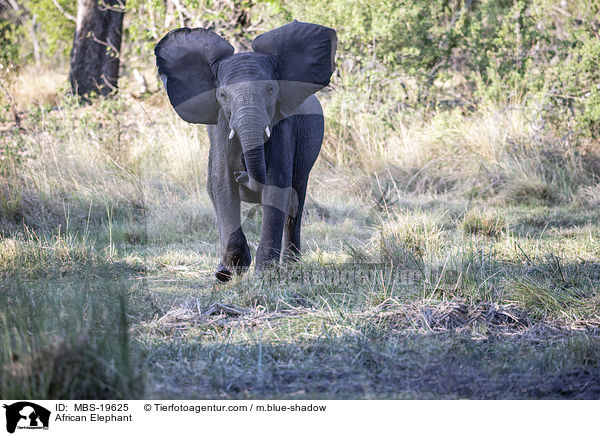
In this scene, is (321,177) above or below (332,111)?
below

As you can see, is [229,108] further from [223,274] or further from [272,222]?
[223,274]

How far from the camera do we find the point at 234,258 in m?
5.20

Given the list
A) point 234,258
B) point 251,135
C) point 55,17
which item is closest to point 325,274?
point 234,258

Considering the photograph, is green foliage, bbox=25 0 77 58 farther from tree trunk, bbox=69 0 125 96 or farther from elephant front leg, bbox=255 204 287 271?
elephant front leg, bbox=255 204 287 271

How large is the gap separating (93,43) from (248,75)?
10766 mm

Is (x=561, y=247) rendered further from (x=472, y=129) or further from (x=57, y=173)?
(x=57, y=173)

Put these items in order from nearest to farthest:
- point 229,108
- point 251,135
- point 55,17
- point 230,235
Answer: point 251,135 → point 229,108 → point 230,235 → point 55,17

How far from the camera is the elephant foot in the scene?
5.18 metres

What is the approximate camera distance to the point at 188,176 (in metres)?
9.03

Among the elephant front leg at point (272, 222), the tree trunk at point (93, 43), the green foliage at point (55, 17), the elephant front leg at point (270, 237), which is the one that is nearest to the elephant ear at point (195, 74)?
the elephant front leg at point (272, 222)
